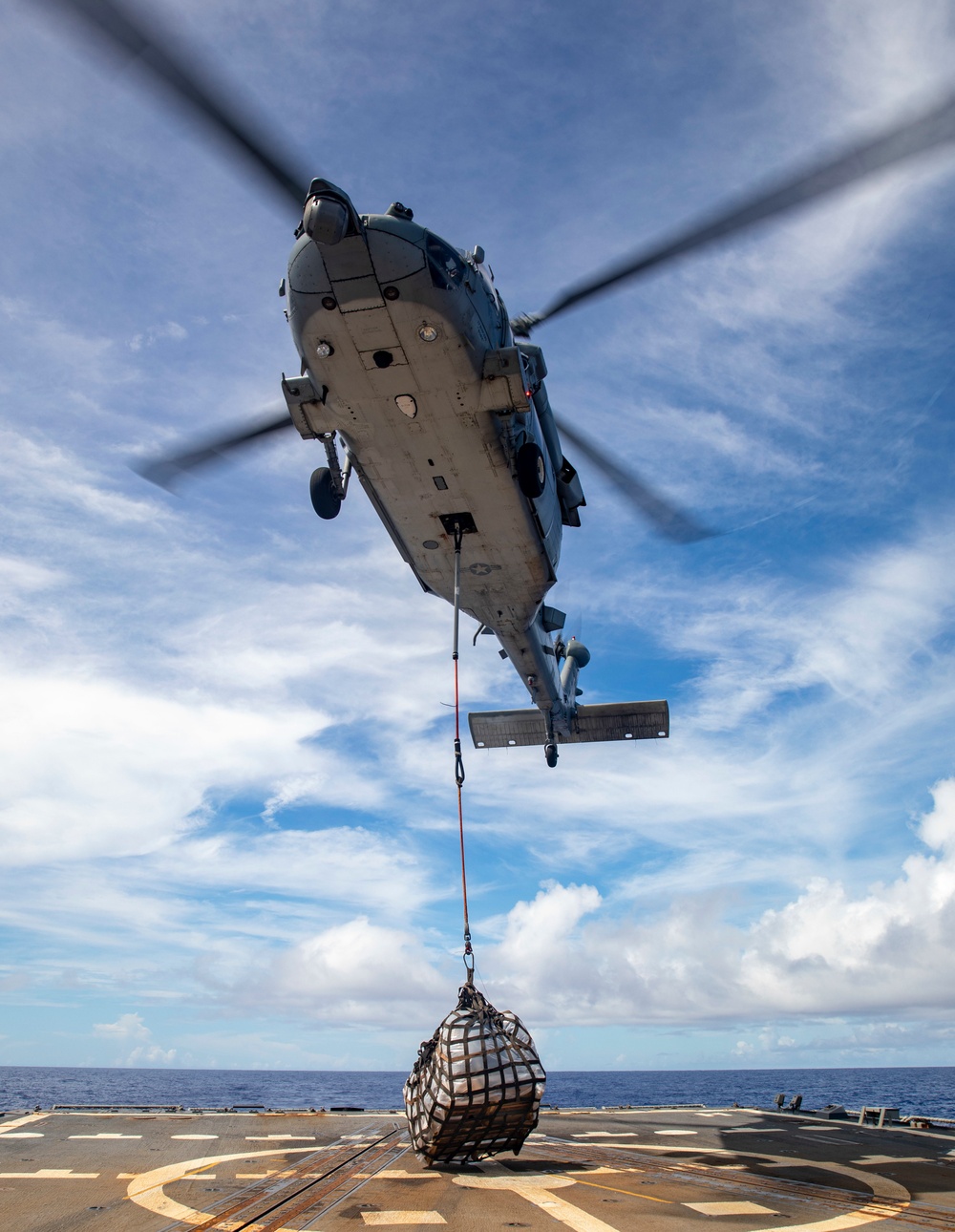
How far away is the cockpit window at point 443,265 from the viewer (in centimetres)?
1230

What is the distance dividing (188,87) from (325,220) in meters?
2.30

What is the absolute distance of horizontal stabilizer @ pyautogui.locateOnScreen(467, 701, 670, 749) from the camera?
81.5 ft

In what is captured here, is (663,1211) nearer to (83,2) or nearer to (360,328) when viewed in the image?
(360,328)

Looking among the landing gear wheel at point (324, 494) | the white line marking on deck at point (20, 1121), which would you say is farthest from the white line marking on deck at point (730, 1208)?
the white line marking on deck at point (20, 1121)

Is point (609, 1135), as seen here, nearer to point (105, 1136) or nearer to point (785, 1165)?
point (785, 1165)

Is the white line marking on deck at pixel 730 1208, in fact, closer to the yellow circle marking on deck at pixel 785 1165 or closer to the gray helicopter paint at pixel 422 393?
the yellow circle marking on deck at pixel 785 1165

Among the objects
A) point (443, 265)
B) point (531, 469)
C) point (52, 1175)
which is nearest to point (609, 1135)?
point (52, 1175)

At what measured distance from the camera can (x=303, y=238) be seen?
40.5ft

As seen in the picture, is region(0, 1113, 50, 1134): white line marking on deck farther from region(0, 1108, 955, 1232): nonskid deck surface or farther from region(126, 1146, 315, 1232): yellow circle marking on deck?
region(126, 1146, 315, 1232): yellow circle marking on deck

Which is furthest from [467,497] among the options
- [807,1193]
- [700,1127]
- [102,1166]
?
[700,1127]

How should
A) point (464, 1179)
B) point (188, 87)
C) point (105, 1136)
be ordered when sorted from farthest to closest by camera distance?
point (105, 1136) → point (464, 1179) → point (188, 87)

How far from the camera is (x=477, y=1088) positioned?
10180mm

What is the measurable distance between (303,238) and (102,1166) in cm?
1632

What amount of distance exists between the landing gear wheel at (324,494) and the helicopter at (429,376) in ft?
0.09
